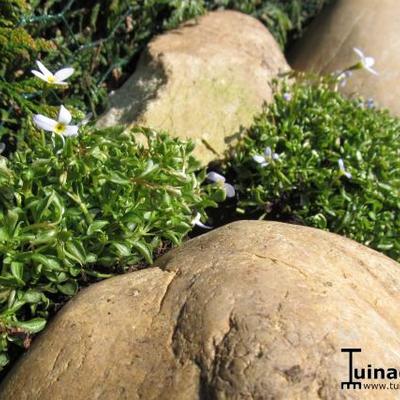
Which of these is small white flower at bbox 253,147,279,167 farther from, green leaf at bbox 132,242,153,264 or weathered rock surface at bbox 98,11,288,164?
green leaf at bbox 132,242,153,264

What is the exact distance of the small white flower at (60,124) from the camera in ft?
10.7

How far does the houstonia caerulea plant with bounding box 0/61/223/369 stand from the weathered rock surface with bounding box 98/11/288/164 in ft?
2.75

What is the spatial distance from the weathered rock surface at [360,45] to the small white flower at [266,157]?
1.57 m

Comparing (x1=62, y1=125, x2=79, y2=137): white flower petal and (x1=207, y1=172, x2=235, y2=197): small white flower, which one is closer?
(x1=62, y1=125, x2=79, y2=137): white flower petal

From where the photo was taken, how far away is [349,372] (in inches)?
96.0

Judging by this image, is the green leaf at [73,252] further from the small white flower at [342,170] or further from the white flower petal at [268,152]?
the small white flower at [342,170]

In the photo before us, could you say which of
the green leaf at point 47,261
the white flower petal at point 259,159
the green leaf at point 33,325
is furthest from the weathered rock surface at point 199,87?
the green leaf at point 33,325

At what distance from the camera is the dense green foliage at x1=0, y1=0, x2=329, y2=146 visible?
387 cm

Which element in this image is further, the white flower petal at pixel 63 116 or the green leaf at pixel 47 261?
the white flower petal at pixel 63 116

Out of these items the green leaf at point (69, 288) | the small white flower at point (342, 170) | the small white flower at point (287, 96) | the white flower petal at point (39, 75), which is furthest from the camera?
the small white flower at point (287, 96)

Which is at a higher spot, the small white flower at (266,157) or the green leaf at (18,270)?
the small white flower at (266,157)

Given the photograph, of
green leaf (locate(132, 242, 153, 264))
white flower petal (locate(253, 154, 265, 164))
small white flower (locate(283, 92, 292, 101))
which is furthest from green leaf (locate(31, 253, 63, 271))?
small white flower (locate(283, 92, 292, 101))

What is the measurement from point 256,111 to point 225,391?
269 cm

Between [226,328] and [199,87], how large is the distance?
7.61 ft
